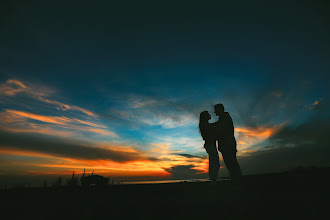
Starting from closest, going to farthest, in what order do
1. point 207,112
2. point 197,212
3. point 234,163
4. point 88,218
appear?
point 88,218, point 197,212, point 234,163, point 207,112

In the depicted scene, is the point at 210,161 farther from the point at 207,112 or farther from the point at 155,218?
the point at 155,218

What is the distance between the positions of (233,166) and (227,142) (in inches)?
33.1

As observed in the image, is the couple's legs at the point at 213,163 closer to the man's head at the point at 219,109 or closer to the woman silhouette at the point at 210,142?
the woman silhouette at the point at 210,142

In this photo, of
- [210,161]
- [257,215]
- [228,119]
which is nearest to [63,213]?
[257,215]

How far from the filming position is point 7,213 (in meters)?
2.70

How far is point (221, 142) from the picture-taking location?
6113 mm

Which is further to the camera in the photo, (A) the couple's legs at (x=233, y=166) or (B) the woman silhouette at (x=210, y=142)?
(B) the woman silhouette at (x=210, y=142)

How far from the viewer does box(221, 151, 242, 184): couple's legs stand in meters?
5.68

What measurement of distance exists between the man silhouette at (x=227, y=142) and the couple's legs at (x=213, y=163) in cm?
26

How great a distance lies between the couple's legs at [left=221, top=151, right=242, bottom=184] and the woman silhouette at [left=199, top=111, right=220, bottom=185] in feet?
1.34

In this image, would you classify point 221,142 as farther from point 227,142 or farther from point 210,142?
point 210,142

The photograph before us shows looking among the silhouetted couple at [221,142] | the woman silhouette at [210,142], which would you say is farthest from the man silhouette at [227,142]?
the woman silhouette at [210,142]

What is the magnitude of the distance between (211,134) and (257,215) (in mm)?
4209

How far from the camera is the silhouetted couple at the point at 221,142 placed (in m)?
5.78
